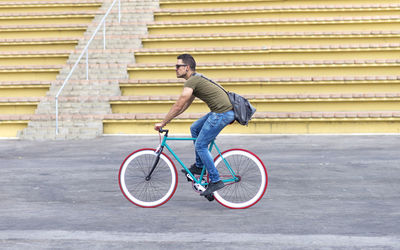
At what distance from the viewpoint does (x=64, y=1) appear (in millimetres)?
23094

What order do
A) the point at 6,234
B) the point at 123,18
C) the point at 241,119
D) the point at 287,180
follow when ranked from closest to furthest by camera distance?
the point at 6,234, the point at 241,119, the point at 287,180, the point at 123,18

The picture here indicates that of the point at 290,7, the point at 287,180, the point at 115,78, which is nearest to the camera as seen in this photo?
the point at 287,180

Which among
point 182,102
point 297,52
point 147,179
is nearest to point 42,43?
point 297,52

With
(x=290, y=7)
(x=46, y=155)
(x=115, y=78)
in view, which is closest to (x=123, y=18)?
(x=115, y=78)

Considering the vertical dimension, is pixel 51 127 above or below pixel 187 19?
below

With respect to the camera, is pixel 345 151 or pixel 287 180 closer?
pixel 287 180

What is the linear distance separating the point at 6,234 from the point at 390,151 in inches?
330

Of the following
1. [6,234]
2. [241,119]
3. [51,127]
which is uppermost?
[241,119]

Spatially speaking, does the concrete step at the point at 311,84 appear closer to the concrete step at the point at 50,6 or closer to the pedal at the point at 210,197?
the concrete step at the point at 50,6

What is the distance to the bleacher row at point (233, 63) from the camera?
16.8 metres

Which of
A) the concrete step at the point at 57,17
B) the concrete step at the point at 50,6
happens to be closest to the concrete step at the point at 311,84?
the concrete step at the point at 57,17

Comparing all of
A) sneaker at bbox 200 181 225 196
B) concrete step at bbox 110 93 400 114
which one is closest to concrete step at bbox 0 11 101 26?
concrete step at bbox 110 93 400 114

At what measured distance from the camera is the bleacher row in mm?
16828

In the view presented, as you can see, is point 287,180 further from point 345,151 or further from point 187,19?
point 187,19
